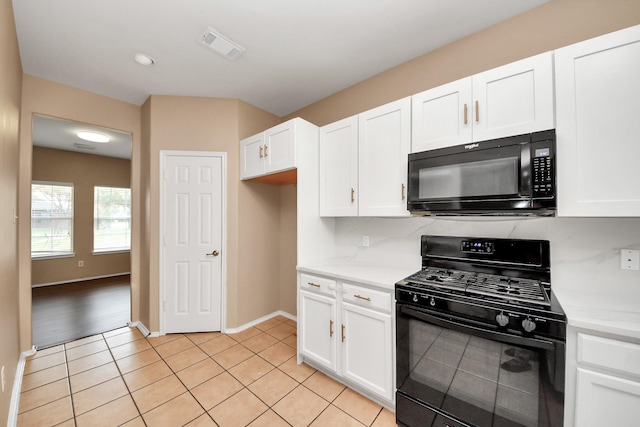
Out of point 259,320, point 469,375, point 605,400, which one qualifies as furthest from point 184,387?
point 605,400

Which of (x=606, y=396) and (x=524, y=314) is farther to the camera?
(x=524, y=314)

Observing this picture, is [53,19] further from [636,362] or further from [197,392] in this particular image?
[636,362]

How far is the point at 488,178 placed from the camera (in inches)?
62.2

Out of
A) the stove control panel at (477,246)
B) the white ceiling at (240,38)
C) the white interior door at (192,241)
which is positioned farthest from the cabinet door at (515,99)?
the white interior door at (192,241)

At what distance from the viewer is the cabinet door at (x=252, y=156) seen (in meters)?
2.79

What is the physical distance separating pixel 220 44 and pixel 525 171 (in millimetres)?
2393

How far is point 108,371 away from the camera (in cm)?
226

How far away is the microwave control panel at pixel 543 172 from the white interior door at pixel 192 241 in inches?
112

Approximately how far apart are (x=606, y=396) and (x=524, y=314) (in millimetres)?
428

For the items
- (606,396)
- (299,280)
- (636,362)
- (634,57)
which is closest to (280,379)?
(299,280)

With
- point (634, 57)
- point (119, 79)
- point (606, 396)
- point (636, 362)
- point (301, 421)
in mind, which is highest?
point (119, 79)

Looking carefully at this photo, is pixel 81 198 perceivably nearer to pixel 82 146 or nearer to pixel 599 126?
pixel 82 146

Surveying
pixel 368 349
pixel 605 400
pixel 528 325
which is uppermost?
pixel 528 325

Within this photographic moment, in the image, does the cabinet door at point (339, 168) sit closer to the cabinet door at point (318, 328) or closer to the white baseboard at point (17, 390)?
the cabinet door at point (318, 328)
